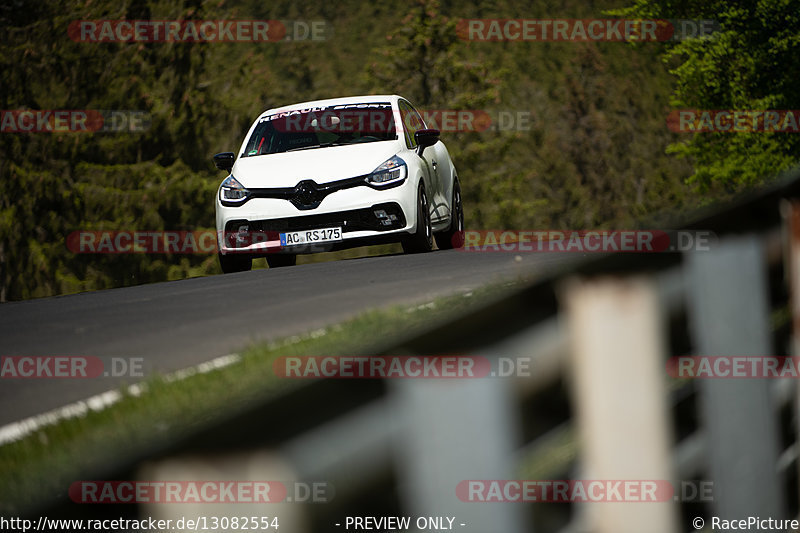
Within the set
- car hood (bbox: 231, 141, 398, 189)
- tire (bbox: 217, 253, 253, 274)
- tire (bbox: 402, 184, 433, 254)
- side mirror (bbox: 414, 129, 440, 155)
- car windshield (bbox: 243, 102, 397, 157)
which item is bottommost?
tire (bbox: 217, 253, 253, 274)

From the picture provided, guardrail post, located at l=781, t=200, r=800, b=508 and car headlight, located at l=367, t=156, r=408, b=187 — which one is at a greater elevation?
car headlight, located at l=367, t=156, r=408, b=187

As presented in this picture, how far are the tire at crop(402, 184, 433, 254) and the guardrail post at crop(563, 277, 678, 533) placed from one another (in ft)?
30.6

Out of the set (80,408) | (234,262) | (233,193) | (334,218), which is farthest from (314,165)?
(80,408)

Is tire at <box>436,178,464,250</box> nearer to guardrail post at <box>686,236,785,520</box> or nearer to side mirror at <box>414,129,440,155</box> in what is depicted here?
side mirror at <box>414,129,440,155</box>

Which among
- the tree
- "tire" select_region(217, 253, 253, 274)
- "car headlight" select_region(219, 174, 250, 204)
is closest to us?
"car headlight" select_region(219, 174, 250, 204)

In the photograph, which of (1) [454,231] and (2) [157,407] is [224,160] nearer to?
(1) [454,231]

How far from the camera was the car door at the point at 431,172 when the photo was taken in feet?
40.2

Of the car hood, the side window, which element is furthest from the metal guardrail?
the side window

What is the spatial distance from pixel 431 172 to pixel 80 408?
27.1ft

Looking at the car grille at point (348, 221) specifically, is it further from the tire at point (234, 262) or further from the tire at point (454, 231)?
the tire at point (454, 231)

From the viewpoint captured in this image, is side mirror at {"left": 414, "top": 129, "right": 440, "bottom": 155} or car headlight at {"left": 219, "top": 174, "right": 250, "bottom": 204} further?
side mirror at {"left": 414, "top": 129, "right": 440, "bottom": 155}

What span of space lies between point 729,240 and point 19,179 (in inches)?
1549

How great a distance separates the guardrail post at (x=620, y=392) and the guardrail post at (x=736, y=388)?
366 mm

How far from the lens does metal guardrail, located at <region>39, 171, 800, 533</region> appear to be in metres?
1.41
